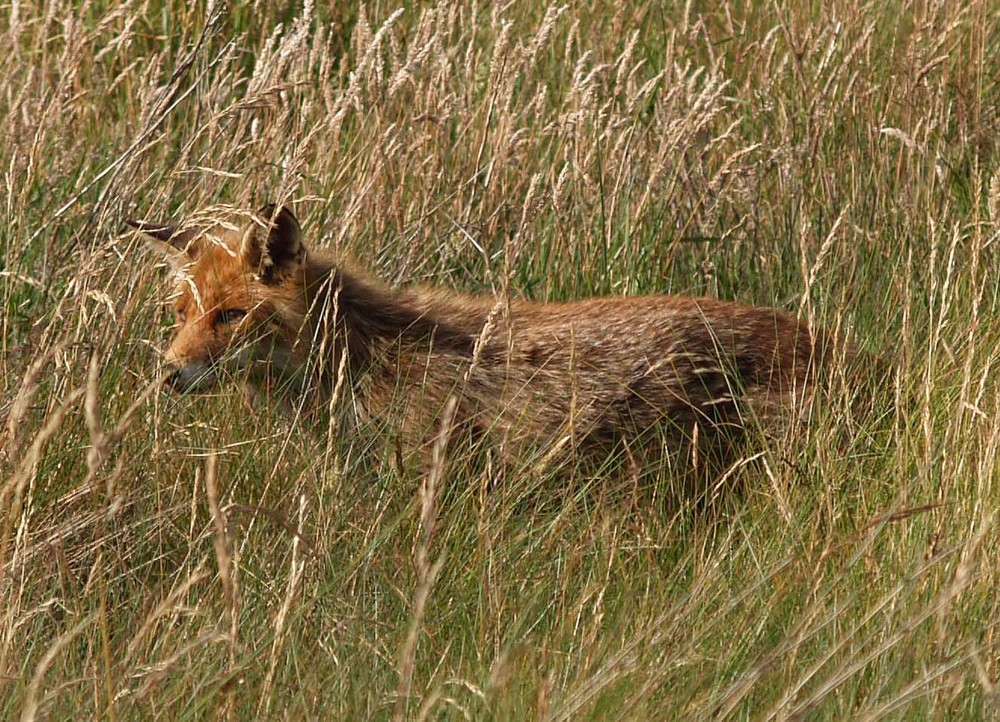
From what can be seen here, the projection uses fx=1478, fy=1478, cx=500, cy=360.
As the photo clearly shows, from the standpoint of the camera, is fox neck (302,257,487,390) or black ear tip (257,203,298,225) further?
fox neck (302,257,487,390)

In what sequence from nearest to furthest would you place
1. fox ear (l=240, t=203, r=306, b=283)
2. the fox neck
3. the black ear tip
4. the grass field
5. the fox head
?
the grass field < the black ear tip < the fox head < fox ear (l=240, t=203, r=306, b=283) < the fox neck

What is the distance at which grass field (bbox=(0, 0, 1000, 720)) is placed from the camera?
300 centimetres

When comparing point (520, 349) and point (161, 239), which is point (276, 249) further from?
point (520, 349)

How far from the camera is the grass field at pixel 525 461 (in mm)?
2998

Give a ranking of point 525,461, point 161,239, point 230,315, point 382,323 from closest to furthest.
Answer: point 525,461, point 161,239, point 230,315, point 382,323

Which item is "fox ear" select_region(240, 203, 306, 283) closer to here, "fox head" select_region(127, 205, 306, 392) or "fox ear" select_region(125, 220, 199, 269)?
"fox head" select_region(127, 205, 306, 392)

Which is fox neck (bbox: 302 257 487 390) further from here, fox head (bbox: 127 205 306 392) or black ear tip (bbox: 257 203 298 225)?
black ear tip (bbox: 257 203 298 225)

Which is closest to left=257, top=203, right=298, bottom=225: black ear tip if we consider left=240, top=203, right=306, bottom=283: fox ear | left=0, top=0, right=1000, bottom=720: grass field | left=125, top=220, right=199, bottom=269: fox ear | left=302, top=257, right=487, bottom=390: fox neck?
left=240, top=203, right=306, bottom=283: fox ear

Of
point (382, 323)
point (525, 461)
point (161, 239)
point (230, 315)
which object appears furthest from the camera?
point (382, 323)

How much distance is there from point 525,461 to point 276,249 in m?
1.42

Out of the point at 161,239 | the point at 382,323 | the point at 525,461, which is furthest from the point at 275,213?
the point at 382,323

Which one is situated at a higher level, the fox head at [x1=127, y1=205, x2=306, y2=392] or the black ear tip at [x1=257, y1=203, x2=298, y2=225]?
the black ear tip at [x1=257, y1=203, x2=298, y2=225]

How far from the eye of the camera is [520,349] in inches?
204

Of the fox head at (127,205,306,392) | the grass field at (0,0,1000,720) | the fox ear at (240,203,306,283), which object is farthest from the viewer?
the fox ear at (240,203,306,283)
